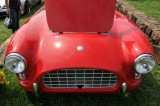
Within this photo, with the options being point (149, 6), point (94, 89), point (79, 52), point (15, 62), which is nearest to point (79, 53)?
point (79, 52)

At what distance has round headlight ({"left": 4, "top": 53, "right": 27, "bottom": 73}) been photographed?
1556mm

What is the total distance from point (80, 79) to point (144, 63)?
0.66m

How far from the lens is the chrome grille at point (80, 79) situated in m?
1.60

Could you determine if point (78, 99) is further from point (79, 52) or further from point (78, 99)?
point (79, 52)

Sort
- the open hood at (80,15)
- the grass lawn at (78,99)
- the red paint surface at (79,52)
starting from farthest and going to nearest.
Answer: the grass lawn at (78,99), the open hood at (80,15), the red paint surface at (79,52)

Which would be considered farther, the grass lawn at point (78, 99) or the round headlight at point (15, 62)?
the grass lawn at point (78, 99)

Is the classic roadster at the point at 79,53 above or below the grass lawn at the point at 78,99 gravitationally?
above

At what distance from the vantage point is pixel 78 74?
1.64 metres

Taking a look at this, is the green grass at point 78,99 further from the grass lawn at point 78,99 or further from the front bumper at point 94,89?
the front bumper at point 94,89

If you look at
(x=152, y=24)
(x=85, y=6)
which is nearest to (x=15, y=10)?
(x=85, y=6)

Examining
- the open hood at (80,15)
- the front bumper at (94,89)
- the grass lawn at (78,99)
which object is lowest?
the grass lawn at (78,99)

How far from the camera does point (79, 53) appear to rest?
1611mm

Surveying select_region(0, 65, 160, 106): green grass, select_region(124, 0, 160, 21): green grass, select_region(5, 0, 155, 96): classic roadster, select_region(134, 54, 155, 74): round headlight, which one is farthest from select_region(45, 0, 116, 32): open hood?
select_region(124, 0, 160, 21): green grass

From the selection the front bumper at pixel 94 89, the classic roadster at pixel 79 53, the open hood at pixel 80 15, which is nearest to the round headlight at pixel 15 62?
the classic roadster at pixel 79 53
